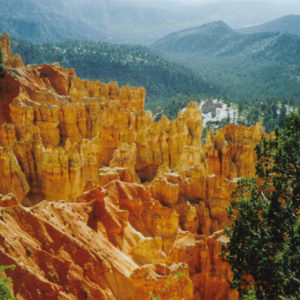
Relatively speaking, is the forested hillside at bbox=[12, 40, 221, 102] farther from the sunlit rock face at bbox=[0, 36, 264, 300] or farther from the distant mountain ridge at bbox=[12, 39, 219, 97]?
the sunlit rock face at bbox=[0, 36, 264, 300]

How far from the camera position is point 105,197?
1420 centimetres

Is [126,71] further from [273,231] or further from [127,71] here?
[273,231]

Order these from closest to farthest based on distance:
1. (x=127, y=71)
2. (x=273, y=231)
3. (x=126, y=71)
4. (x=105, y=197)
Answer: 1. (x=273, y=231)
2. (x=105, y=197)
3. (x=127, y=71)
4. (x=126, y=71)

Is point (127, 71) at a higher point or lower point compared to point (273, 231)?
higher

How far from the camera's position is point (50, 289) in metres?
8.54

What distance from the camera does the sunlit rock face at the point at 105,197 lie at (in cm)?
970

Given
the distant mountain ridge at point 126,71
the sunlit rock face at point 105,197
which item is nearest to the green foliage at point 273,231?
the sunlit rock face at point 105,197

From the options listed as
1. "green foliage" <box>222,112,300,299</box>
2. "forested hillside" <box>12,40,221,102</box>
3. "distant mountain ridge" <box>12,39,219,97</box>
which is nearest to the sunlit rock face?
"green foliage" <box>222,112,300,299</box>

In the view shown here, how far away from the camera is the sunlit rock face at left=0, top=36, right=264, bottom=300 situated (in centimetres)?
970

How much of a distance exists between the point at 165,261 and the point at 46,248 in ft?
17.9

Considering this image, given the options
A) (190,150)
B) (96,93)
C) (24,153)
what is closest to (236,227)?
(24,153)

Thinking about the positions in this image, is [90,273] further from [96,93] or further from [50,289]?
[96,93]

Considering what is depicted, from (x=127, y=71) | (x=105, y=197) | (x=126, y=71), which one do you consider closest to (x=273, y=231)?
(x=105, y=197)

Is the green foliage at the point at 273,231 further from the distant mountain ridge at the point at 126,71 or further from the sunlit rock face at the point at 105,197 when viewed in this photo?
the distant mountain ridge at the point at 126,71
